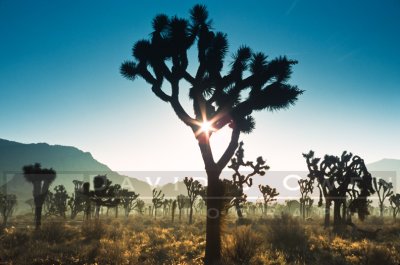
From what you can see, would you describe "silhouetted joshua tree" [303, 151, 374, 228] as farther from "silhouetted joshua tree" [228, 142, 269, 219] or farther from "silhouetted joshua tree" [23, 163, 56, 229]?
"silhouetted joshua tree" [23, 163, 56, 229]

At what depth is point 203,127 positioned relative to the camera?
379 inches

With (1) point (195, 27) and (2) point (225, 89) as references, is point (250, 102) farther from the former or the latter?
(1) point (195, 27)

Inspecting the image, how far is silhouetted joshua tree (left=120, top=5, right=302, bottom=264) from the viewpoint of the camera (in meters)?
9.55

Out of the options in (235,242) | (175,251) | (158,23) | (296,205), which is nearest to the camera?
(235,242)

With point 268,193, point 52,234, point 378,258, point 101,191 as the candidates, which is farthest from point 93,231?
point 268,193

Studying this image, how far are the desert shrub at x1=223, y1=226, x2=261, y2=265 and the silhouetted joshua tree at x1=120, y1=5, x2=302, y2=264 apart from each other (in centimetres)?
116

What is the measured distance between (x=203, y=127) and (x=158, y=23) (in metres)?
4.13

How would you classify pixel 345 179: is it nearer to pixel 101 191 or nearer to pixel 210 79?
pixel 210 79

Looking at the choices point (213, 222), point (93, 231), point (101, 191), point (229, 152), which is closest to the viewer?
point (213, 222)

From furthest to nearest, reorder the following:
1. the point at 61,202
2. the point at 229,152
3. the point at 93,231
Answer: the point at 61,202
the point at 93,231
the point at 229,152

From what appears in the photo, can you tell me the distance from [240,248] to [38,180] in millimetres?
21473

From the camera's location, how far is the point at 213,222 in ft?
30.2

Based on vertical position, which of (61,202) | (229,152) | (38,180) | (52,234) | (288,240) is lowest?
(61,202)

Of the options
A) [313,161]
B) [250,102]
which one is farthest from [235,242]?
[313,161]
